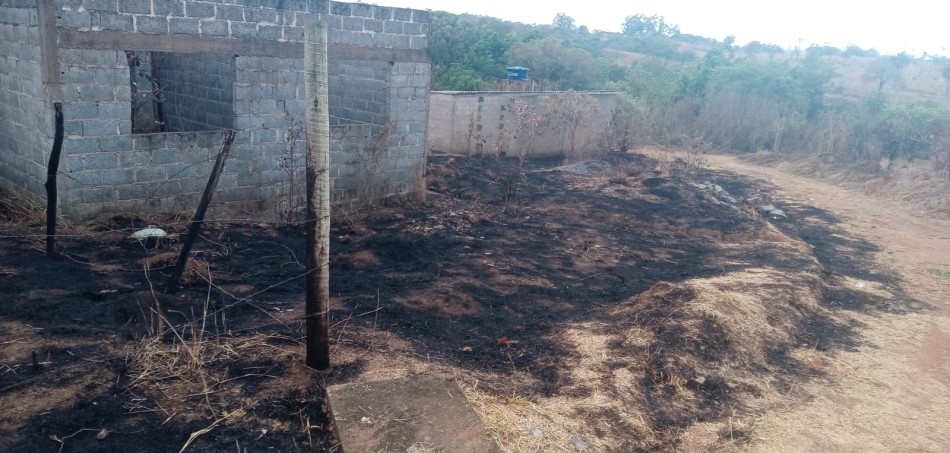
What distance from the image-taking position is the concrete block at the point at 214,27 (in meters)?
7.98

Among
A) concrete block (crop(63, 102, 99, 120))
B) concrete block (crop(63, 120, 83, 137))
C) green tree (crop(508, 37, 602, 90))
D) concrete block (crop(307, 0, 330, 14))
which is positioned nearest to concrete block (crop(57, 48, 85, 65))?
concrete block (crop(63, 102, 99, 120))

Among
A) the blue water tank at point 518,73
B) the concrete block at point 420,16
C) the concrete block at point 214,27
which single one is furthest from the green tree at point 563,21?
the concrete block at point 214,27

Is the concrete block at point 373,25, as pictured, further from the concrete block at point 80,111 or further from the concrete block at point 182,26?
the concrete block at point 80,111

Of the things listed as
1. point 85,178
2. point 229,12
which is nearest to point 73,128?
point 85,178

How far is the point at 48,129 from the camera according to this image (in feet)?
23.8

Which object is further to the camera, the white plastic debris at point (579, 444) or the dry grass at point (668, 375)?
the dry grass at point (668, 375)

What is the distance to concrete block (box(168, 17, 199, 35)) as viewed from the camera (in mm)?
7703

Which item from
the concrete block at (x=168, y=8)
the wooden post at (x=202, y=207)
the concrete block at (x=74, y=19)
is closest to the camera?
the wooden post at (x=202, y=207)

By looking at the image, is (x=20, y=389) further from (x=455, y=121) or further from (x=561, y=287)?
(x=455, y=121)

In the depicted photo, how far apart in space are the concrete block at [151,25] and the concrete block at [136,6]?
7cm

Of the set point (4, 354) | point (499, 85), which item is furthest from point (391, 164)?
point (499, 85)

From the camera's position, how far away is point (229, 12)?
8.16 m

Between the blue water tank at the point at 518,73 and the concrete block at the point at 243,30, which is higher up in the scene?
the concrete block at the point at 243,30

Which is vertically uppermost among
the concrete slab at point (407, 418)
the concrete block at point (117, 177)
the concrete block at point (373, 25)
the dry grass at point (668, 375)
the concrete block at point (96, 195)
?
the concrete block at point (373, 25)
